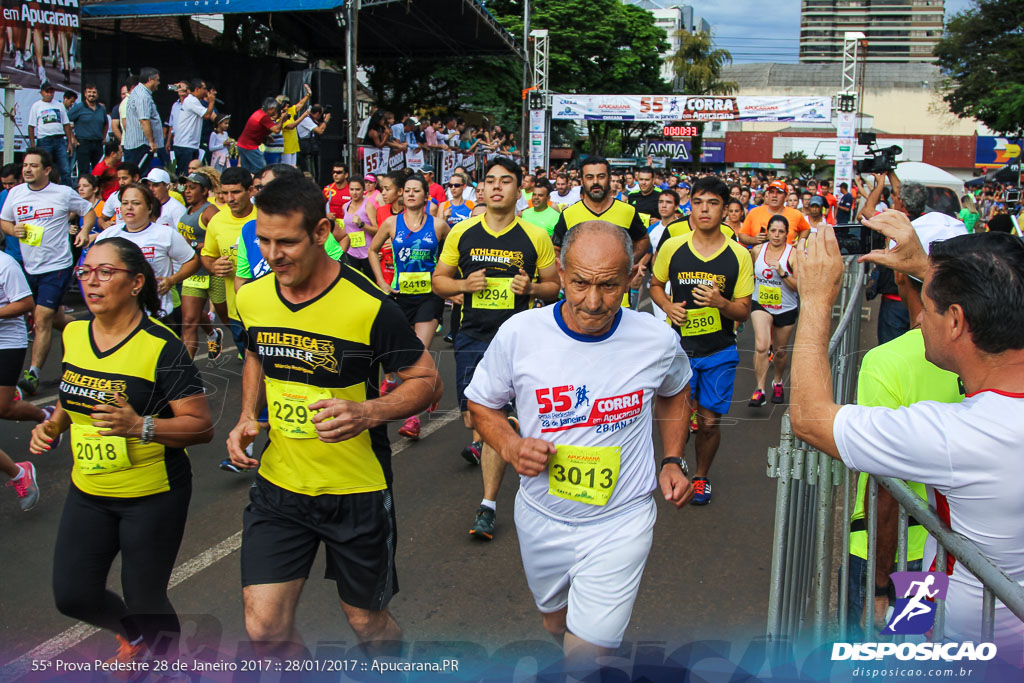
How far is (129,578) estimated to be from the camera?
119 inches

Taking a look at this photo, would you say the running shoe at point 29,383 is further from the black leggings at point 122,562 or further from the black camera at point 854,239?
the black camera at point 854,239

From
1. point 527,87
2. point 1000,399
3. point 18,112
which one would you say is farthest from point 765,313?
point 527,87

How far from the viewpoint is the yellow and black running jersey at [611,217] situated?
267 inches

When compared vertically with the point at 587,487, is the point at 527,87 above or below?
above

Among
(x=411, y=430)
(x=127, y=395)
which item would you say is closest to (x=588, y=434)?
(x=127, y=395)

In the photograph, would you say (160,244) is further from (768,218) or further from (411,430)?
(768,218)

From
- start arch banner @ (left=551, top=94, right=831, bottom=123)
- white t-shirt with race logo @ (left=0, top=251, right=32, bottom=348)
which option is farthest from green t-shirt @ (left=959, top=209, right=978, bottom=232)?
white t-shirt with race logo @ (left=0, top=251, right=32, bottom=348)

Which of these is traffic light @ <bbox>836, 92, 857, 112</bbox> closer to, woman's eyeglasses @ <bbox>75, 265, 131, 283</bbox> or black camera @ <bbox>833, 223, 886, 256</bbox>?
black camera @ <bbox>833, 223, 886, 256</bbox>

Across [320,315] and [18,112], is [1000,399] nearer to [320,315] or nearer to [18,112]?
[320,315]

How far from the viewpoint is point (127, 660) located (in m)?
3.15

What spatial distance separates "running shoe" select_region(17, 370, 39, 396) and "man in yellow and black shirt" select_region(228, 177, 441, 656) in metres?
5.31

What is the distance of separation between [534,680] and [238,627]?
60.7 inches

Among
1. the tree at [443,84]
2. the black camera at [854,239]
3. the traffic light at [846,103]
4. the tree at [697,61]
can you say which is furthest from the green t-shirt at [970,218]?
the tree at [697,61]

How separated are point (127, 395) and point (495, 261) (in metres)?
2.75
